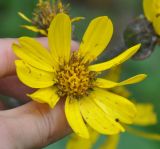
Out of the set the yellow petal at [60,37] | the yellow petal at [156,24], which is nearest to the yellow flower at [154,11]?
the yellow petal at [156,24]

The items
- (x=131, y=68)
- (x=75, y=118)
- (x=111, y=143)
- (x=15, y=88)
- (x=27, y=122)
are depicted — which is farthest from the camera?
(x=131, y=68)

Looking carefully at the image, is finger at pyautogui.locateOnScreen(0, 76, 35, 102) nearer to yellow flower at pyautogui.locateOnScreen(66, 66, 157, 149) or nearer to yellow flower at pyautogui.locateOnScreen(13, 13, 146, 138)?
yellow flower at pyautogui.locateOnScreen(13, 13, 146, 138)

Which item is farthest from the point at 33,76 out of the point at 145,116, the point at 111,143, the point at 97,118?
the point at 145,116

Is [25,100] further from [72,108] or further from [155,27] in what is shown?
[155,27]

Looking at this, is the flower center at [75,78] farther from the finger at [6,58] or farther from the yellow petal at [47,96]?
the finger at [6,58]

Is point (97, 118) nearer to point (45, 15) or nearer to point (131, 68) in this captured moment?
point (45, 15)
